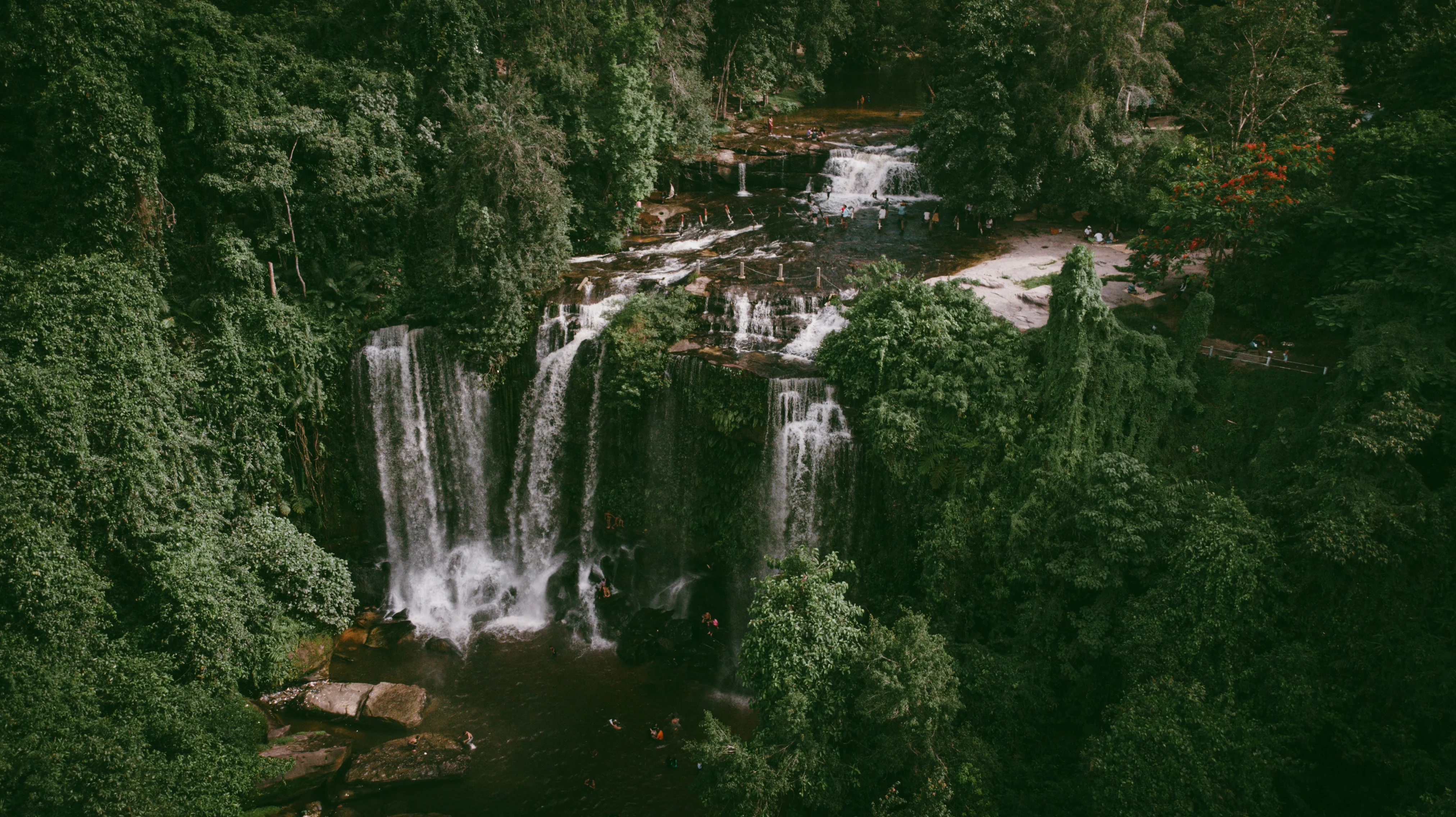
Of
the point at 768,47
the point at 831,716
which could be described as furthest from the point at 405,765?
the point at 768,47

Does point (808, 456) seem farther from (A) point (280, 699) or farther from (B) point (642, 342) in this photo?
(A) point (280, 699)

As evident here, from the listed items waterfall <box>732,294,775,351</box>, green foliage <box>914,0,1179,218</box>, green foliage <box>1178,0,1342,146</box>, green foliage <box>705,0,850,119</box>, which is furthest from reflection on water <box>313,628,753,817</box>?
green foliage <box>705,0,850,119</box>

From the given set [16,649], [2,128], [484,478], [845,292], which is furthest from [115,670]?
[845,292]

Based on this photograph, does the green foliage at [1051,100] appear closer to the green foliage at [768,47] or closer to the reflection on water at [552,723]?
the green foliage at [768,47]

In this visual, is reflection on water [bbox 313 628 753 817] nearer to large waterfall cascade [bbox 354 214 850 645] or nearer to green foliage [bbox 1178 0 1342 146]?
large waterfall cascade [bbox 354 214 850 645]

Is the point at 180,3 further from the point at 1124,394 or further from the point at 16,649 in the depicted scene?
the point at 1124,394

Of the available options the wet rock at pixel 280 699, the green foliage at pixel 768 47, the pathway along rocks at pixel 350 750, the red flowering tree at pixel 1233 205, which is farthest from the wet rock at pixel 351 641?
the green foliage at pixel 768 47
